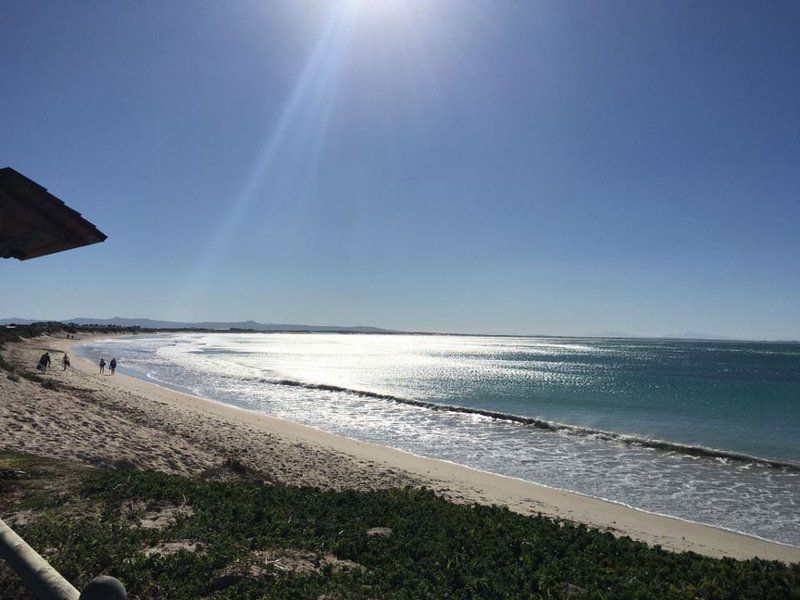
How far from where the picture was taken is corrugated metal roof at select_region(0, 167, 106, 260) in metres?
3.99

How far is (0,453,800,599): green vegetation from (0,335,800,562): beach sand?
382cm

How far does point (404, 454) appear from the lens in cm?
2006

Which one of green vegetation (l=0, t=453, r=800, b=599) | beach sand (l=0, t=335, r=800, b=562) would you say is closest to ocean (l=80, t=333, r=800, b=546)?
beach sand (l=0, t=335, r=800, b=562)

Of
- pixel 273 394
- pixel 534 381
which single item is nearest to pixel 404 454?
pixel 273 394

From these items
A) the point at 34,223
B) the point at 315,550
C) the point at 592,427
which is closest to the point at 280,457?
the point at 315,550

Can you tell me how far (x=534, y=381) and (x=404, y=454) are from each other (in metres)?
37.2

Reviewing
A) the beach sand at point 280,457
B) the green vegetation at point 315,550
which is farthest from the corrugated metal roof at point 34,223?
the beach sand at point 280,457

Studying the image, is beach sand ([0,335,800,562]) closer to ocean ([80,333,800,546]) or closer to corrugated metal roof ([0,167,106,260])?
ocean ([80,333,800,546])

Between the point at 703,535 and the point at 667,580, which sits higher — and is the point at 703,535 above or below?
below

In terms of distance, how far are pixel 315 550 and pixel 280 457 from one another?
10.8 m

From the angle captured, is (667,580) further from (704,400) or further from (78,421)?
(704,400)

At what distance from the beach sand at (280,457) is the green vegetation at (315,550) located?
3.82 metres

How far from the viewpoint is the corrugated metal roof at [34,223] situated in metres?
3.99

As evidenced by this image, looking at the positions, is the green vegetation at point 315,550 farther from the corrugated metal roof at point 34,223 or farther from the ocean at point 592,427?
the ocean at point 592,427
